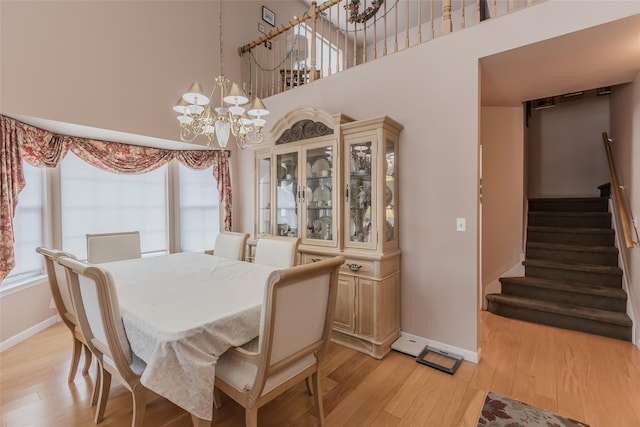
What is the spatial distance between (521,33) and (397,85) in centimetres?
100

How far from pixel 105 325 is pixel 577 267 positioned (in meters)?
4.53

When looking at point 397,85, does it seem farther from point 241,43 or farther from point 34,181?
point 34,181

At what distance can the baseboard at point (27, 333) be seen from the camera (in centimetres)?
269

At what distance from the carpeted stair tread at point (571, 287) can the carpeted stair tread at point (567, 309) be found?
6.5 inches

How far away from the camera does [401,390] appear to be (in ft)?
6.88

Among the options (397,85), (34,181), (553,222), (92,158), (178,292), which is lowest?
(178,292)

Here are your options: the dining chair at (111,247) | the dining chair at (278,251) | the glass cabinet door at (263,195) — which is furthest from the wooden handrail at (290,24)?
the dining chair at (111,247)

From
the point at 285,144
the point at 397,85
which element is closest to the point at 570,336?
the point at 397,85

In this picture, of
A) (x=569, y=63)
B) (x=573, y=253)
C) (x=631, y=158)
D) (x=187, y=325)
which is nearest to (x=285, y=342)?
(x=187, y=325)

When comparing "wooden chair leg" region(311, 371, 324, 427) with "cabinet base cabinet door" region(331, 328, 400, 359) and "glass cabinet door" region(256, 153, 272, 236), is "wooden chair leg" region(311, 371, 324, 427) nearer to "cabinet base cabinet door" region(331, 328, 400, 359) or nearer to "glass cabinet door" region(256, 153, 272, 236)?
"cabinet base cabinet door" region(331, 328, 400, 359)

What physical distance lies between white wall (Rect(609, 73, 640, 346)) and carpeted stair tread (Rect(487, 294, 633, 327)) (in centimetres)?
14

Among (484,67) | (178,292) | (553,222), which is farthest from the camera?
(553,222)

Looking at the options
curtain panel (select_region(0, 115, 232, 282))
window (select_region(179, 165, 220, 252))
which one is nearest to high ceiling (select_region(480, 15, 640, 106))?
curtain panel (select_region(0, 115, 232, 282))

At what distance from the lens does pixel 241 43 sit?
4293 mm
